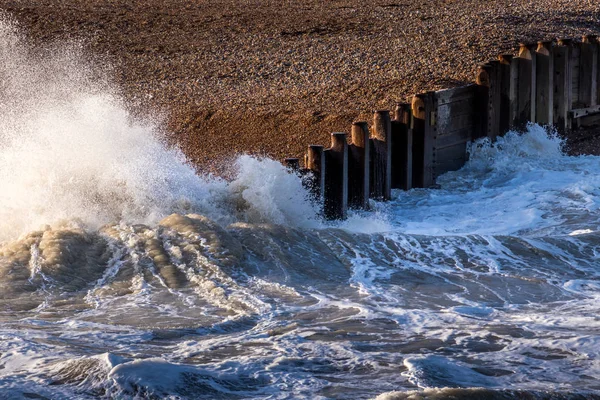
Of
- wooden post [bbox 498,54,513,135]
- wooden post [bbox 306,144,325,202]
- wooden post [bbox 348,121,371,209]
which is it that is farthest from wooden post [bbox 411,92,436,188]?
wooden post [bbox 306,144,325,202]

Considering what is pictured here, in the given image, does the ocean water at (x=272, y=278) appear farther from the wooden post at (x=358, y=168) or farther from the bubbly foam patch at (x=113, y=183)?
the wooden post at (x=358, y=168)

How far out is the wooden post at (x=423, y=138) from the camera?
12812 millimetres

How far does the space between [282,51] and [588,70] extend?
5.29 m

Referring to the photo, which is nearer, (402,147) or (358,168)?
(358,168)

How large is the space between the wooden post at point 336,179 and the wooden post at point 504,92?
3.98 metres

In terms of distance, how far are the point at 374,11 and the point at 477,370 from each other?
1516 cm

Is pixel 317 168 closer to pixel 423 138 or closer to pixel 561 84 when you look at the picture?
pixel 423 138

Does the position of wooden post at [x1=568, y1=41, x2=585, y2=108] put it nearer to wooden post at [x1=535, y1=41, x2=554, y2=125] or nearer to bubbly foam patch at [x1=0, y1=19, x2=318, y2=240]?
wooden post at [x1=535, y1=41, x2=554, y2=125]

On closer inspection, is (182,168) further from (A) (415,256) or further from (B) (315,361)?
(B) (315,361)

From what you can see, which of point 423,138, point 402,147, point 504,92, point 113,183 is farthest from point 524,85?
point 113,183

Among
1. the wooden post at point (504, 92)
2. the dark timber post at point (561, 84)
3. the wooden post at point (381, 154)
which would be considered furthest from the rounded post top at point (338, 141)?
the dark timber post at point (561, 84)

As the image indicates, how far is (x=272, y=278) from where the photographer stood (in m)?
9.09

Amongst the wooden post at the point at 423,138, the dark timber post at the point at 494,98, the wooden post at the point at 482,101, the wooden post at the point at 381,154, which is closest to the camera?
the wooden post at the point at 381,154

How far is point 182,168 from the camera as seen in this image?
11828 mm
